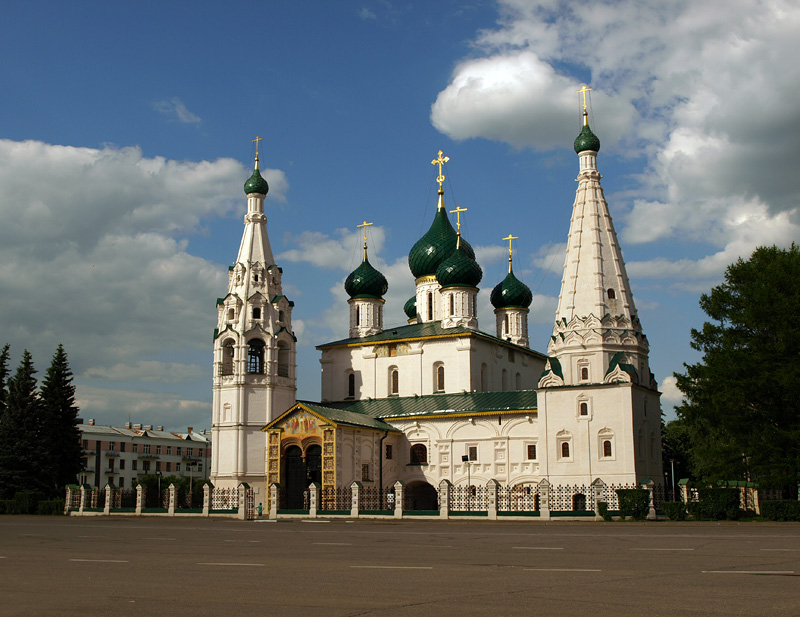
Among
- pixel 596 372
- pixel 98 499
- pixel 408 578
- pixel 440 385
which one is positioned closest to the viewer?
pixel 408 578

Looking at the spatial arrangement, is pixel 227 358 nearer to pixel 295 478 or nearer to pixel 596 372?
pixel 295 478

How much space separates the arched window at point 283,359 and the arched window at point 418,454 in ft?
24.2

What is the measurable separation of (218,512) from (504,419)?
12.5 meters

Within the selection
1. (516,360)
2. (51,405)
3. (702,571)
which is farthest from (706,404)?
(51,405)

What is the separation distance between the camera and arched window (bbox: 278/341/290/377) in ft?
135

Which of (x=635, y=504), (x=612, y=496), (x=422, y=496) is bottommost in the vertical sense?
(x=422, y=496)

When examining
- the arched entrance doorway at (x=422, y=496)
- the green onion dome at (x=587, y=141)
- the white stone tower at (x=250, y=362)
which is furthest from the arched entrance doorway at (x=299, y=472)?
the green onion dome at (x=587, y=141)

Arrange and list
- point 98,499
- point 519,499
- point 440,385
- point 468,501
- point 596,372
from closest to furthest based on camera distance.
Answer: point 468,501 → point 519,499 → point 596,372 → point 98,499 → point 440,385

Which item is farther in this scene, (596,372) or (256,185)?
(256,185)

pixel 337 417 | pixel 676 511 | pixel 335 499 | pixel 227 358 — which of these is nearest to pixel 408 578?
pixel 676 511

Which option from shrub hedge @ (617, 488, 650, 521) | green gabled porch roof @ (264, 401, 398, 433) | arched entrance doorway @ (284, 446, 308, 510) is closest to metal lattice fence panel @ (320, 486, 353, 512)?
arched entrance doorway @ (284, 446, 308, 510)

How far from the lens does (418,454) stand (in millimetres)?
38562

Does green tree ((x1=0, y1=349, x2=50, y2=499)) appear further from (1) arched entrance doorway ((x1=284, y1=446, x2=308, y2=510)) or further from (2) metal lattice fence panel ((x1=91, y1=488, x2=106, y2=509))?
(1) arched entrance doorway ((x1=284, y1=446, x2=308, y2=510))

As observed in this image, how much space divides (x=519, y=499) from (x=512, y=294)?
16.5 metres
